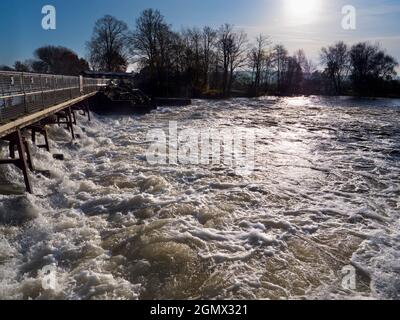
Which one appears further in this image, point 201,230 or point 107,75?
point 107,75

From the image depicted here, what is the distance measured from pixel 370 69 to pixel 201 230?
71772 millimetres

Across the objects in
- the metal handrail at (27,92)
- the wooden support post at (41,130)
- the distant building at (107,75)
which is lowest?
the wooden support post at (41,130)

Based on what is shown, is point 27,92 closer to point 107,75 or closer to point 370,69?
point 107,75

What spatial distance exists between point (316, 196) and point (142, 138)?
10956mm

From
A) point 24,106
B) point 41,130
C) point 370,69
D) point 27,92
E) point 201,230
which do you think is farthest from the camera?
point 370,69

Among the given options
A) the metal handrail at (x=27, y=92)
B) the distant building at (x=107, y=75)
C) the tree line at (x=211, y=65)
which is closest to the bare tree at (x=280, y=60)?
the tree line at (x=211, y=65)

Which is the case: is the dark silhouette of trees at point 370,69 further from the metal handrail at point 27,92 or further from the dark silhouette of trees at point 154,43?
the metal handrail at point 27,92

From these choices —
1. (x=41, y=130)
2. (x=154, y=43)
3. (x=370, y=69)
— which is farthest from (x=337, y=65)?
(x=41, y=130)

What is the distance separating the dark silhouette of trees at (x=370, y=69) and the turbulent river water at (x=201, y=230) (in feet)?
195

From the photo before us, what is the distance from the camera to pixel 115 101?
29531mm

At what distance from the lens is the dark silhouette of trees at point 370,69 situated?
64.8m

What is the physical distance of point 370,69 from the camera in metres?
66.8
